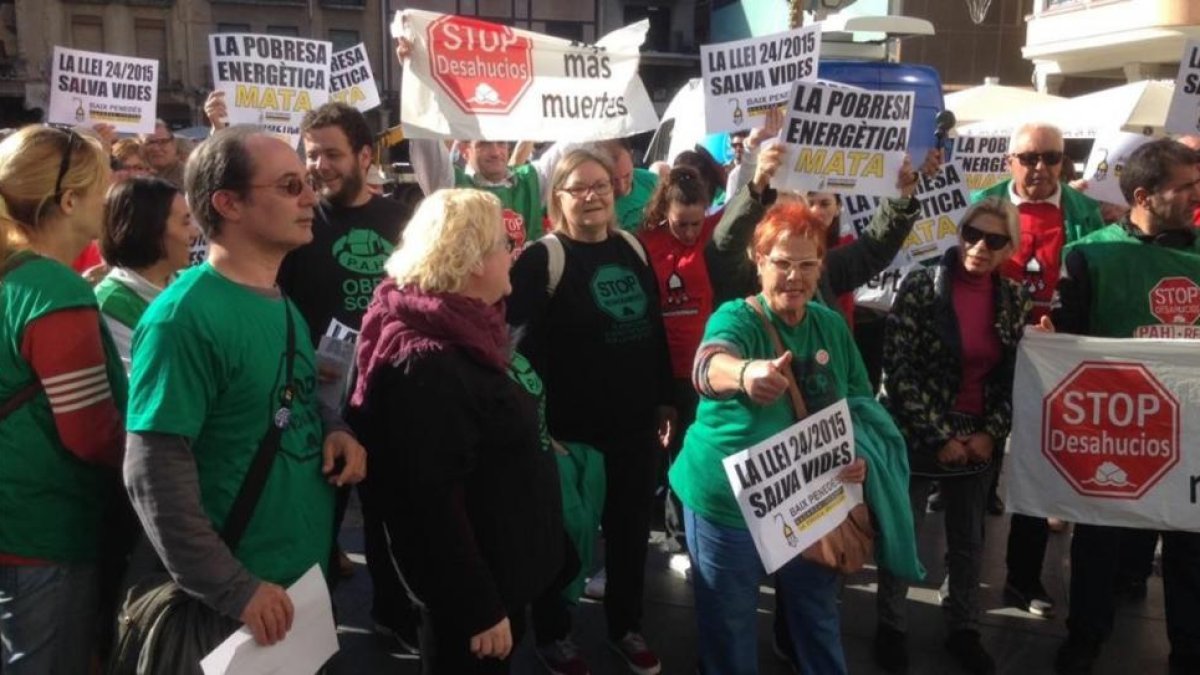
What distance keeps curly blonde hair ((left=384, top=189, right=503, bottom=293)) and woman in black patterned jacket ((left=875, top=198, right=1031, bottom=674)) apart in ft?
6.78

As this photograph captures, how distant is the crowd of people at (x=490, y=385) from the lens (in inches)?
87.8

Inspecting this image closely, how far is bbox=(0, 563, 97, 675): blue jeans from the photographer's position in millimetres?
2350

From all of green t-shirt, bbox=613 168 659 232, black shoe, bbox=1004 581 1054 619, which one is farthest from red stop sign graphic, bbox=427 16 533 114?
black shoe, bbox=1004 581 1054 619

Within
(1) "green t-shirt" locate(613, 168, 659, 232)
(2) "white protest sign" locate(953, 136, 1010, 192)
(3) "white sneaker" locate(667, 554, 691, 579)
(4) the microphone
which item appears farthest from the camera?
(2) "white protest sign" locate(953, 136, 1010, 192)

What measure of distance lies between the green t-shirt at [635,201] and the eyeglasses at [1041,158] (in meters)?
2.02

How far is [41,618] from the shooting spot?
2.37 m

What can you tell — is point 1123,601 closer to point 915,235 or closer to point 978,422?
point 978,422

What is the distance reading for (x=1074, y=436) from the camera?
12.7 ft

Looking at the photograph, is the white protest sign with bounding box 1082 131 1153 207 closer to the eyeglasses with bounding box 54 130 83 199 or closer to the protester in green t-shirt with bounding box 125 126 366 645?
the protester in green t-shirt with bounding box 125 126 366 645

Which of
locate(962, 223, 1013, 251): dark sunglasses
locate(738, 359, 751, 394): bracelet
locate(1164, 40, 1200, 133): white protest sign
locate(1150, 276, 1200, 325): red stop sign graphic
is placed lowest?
locate(738, 359, 751, 394): bracelet

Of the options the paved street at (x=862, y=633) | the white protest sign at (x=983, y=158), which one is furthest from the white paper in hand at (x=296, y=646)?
the white protest sign at (x=983, y=158)

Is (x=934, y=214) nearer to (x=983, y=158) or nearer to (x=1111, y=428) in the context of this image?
(x=983, y=158)

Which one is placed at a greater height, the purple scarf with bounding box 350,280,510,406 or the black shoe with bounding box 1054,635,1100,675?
the purple scarf with bounding box 350,280,510,406

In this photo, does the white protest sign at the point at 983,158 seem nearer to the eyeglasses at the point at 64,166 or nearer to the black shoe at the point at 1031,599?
the black shoe at the point at 1031,599
